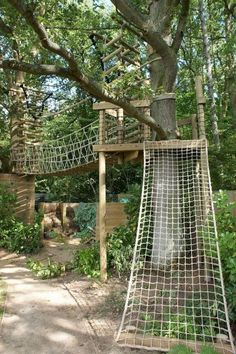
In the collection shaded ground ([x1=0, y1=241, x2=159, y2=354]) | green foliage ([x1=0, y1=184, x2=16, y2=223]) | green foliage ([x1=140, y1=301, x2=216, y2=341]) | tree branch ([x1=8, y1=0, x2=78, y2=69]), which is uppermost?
tree branch ([x1=8, y1=0, x2=78, y2=69])

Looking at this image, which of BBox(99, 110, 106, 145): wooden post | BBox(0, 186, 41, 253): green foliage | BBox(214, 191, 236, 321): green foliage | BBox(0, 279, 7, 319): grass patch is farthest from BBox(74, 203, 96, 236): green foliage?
BBox(214, 191, 236, 321): green foliage

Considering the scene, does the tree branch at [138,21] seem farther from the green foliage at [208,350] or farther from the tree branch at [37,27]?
the green foliage at [208,350]

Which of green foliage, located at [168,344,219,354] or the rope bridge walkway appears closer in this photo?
green foliage, located at [168,344,219,354]

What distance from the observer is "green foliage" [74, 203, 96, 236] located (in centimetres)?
990

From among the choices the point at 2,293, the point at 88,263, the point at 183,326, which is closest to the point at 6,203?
the point at 88,263

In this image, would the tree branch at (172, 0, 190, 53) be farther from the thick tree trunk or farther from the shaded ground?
the thick tree trunk

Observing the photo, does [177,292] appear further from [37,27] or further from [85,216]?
[85,216]

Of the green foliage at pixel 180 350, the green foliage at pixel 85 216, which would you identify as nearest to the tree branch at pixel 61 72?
the green foliage at pixel 180 350

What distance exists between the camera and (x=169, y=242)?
438 cm

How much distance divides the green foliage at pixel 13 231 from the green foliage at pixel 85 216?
2.42m

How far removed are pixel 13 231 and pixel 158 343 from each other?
521 centimetres

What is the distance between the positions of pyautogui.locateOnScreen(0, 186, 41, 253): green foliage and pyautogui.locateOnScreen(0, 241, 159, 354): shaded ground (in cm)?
185

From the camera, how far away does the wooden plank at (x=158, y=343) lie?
253cm

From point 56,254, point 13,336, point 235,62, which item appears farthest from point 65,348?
point 235,62
